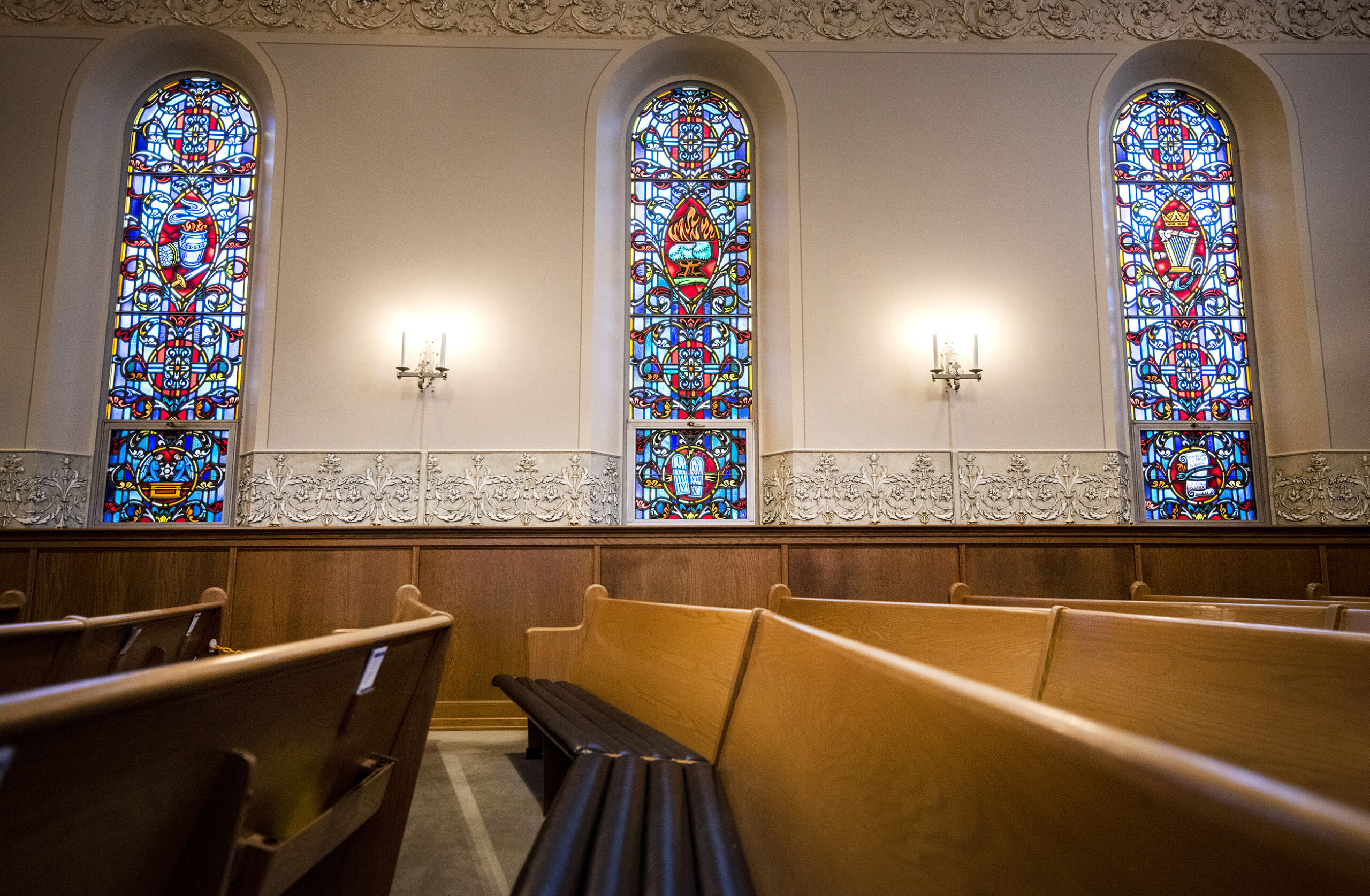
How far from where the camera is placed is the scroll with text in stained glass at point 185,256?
594cm

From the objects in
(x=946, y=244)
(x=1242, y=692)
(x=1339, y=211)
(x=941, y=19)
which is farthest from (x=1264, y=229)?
(x=1242, y=692)

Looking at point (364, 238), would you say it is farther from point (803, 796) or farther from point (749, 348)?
point (803, 796)

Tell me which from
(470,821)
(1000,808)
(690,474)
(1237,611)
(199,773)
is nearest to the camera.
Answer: (1000,808)

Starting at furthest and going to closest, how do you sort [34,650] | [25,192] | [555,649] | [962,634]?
[25,192] → [555,649] → [962,634] → [34,650]

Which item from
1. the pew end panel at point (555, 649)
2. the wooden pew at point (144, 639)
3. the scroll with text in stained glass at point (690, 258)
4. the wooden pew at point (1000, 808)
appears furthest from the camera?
the scroll with text in stained glass at point (690, 258)

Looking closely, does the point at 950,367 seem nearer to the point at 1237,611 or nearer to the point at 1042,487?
the point at 1042,487

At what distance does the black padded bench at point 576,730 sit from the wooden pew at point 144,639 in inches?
33.9

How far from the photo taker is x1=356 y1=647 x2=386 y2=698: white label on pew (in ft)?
3.93

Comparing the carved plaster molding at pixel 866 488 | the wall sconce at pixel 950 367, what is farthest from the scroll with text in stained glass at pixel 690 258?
the wall sconce at pixel 950 367

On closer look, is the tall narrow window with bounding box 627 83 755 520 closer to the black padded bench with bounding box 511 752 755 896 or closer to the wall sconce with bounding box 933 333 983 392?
the wall sconce with bounding box 933 333 983 392

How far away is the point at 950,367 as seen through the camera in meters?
5.74

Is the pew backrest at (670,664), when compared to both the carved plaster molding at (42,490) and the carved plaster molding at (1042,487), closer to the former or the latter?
the carved plaster molding at (1042,487)

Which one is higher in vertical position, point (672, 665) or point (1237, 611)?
point (1237, 611)

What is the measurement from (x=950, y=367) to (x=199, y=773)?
5.54 meters
